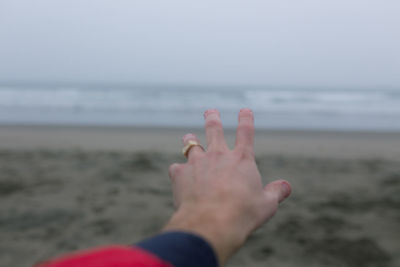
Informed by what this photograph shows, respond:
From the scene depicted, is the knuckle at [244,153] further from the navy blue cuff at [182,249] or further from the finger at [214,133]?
the navy blue cuff at [182,249]

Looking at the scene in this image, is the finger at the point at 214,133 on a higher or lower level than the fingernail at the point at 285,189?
higher

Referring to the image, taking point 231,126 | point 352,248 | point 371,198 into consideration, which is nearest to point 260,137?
point 231,126

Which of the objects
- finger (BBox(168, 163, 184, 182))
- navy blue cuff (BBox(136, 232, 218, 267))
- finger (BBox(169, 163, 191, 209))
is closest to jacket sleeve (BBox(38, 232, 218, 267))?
navy blue cuff (BBox(136, 232, 218, 267))

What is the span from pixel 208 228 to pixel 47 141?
6928 mm

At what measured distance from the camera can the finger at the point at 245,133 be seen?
111cm

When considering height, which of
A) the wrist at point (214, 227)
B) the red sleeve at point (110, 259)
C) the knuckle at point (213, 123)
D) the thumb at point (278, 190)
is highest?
the knuckle at point (213, 123)

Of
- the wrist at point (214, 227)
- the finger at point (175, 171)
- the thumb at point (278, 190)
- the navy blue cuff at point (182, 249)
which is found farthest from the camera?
the finger at point (175, 171)

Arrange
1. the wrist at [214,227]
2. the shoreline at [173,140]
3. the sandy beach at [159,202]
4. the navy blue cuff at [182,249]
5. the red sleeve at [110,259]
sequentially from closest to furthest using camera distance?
the red sleeve at [110,259] < the navy blue cuff at [182,249] < the wrist at [214,227] < the sandy beach at [159,202] < the shoreline at [173,140]

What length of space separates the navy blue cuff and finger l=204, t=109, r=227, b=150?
0.48 meters

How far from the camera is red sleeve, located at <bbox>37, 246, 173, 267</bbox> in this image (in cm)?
50

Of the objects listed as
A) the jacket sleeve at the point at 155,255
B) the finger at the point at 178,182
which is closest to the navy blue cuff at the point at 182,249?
the jacket sleeve at the point at 155,255

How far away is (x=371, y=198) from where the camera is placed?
3598mm

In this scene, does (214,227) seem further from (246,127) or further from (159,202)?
(159,202)

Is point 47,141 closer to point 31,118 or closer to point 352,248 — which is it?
point 31,118
